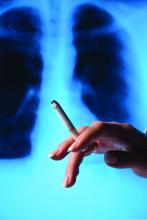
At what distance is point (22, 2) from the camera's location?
1.08 m

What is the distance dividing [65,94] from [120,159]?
0.52 meters

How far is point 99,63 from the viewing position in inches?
40.7

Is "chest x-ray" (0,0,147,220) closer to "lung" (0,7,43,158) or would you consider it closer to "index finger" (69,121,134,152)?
"lung" (0,7,43,158)

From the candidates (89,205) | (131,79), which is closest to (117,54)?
(131,79)

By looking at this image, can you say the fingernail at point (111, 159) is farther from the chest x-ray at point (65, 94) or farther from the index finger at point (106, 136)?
the chest x-ray at point (65, 94)

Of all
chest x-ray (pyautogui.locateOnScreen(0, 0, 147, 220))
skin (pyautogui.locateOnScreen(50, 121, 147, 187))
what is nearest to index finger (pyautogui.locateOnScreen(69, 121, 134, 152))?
skin (pyautogui.locateOnScreen(50, 121, 147, 187))

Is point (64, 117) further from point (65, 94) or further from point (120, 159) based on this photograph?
point (65, 94)

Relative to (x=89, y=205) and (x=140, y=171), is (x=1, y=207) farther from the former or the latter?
(x=140, y=171)

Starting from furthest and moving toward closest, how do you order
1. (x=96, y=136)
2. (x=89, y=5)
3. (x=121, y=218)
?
(x=89, y=5) → (x=121, y=218) → (x=96, y=136)

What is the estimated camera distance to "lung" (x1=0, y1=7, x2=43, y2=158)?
39.5 inches

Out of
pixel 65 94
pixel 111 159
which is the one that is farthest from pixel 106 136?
pixel 65 94

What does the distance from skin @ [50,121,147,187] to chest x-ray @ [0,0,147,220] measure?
418mm

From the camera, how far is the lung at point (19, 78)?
100 cm

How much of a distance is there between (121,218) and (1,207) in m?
0.30
